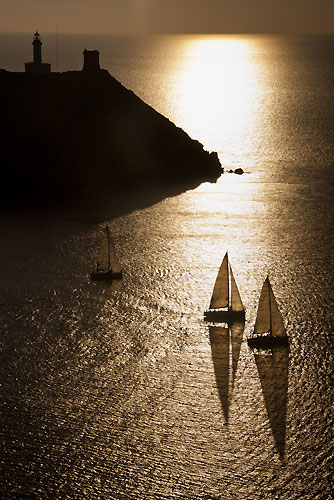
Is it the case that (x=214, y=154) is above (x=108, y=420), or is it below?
above

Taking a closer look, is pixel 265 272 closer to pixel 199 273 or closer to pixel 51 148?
pixel 199 273

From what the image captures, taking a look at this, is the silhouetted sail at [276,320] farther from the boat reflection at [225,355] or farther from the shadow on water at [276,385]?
the boat reflection at [225,355]

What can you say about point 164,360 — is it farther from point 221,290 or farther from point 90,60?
point 90,60

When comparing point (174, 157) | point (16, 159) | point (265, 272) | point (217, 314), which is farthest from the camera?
point (174, 157)

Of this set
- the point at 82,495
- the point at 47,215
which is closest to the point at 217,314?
the point at 82,495

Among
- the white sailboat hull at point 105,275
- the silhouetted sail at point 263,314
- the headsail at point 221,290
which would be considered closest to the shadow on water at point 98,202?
the white sailboat hull at point 105,275

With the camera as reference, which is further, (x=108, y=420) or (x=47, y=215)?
(x=47, y=215)

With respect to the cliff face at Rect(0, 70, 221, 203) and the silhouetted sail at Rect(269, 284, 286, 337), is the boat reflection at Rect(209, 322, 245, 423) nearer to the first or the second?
the silhouetted sail at Rect(269, 284, 286, 337)
